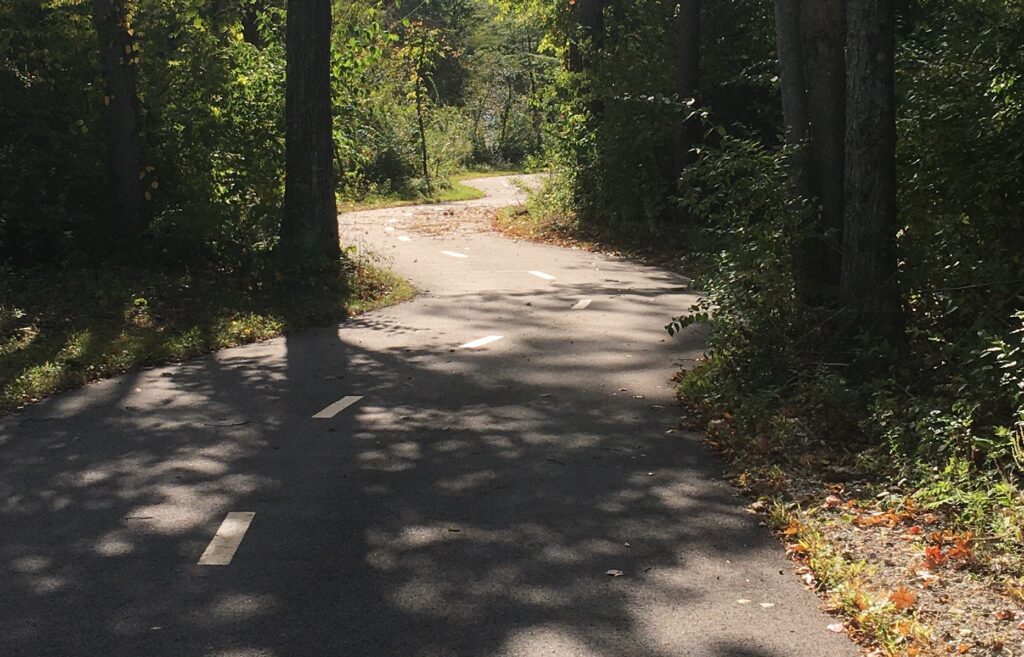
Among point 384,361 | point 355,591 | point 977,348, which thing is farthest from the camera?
point 384,361

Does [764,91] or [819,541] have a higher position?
[764,91]

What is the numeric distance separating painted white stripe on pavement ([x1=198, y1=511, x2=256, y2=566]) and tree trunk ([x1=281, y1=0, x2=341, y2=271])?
962cm

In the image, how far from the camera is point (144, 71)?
53.7 ft

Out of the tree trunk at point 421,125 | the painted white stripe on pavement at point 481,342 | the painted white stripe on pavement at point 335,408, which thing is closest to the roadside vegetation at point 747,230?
the painted white stripe on pavement at point 481,342

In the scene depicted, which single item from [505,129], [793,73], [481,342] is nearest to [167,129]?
[481,342]

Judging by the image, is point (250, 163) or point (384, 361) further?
point (250, 163)

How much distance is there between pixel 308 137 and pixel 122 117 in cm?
248

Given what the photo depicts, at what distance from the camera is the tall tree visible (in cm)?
927

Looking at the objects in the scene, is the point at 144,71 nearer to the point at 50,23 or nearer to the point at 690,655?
the point at 50,23

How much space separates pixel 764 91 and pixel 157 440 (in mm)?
18435

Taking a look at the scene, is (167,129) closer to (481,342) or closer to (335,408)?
(481,342)

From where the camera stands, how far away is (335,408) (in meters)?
9.24

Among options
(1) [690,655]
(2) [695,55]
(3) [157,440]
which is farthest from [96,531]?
(2) [695,55]

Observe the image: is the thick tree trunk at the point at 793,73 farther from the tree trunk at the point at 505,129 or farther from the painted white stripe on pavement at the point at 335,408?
the tree trunk at the point at 505,129
